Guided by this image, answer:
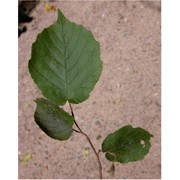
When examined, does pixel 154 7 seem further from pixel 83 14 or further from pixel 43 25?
pixel 43 25

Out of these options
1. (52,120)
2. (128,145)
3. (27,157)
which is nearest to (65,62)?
(52,120)

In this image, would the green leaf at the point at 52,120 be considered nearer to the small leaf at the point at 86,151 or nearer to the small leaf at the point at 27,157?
the small leaf at the point at 86,151

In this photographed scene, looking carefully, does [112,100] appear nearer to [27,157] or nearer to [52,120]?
[27,157]

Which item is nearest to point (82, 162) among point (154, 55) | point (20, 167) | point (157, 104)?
point (20, 167)

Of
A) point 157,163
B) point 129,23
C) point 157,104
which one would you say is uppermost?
point 129,23

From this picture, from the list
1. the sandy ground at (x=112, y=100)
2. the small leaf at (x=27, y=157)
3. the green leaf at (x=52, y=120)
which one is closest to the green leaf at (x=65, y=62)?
the green leaf at (x=52, y=120)

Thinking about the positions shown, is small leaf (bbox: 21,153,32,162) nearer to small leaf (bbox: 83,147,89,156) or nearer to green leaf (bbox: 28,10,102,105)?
small leaf (bbox: 83,147,89,156)
